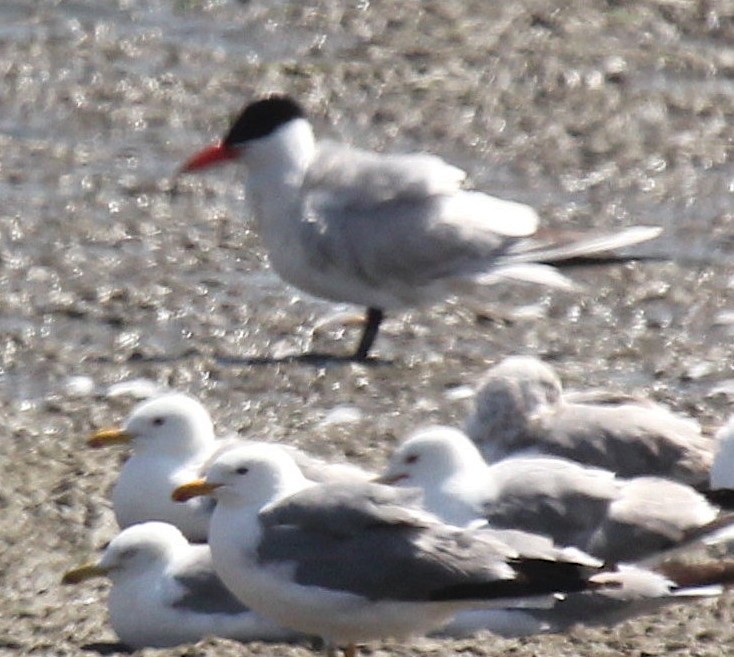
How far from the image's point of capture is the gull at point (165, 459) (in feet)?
25.7

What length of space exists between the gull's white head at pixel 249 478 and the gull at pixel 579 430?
1.27 m

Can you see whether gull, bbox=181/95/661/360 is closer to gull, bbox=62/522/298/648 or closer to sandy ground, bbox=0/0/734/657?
sandy ground, bbox=0/0/734/657

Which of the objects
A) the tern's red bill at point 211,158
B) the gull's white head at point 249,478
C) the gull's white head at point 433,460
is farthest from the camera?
the tern's red bill at point 211,158

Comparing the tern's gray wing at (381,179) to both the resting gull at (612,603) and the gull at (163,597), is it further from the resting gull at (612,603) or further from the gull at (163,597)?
the resting gull at (612,603)

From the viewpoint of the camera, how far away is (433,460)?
7.45 m

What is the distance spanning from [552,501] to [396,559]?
0.76 meters

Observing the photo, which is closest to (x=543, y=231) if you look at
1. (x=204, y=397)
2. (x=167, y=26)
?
(x=204, y=397)

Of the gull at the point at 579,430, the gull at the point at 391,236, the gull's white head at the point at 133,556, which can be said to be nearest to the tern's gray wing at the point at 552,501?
the gull at the point at 579,430

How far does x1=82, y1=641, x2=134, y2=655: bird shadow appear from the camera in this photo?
6.93 m

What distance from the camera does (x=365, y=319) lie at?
32.8ft

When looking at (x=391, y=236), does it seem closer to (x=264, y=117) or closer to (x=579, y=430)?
(x=264, y=117)

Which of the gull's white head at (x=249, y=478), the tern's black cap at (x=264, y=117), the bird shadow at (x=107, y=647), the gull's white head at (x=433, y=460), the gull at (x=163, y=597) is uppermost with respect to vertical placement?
the tern's black cap at (x=264, y=117)

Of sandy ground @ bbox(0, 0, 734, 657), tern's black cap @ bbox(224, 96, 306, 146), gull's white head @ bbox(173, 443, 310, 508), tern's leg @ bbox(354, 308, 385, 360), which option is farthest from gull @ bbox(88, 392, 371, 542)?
tern's black cap @ bbox(224, 96, 306, 146)

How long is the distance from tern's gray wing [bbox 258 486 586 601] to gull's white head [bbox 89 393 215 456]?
1301mm
